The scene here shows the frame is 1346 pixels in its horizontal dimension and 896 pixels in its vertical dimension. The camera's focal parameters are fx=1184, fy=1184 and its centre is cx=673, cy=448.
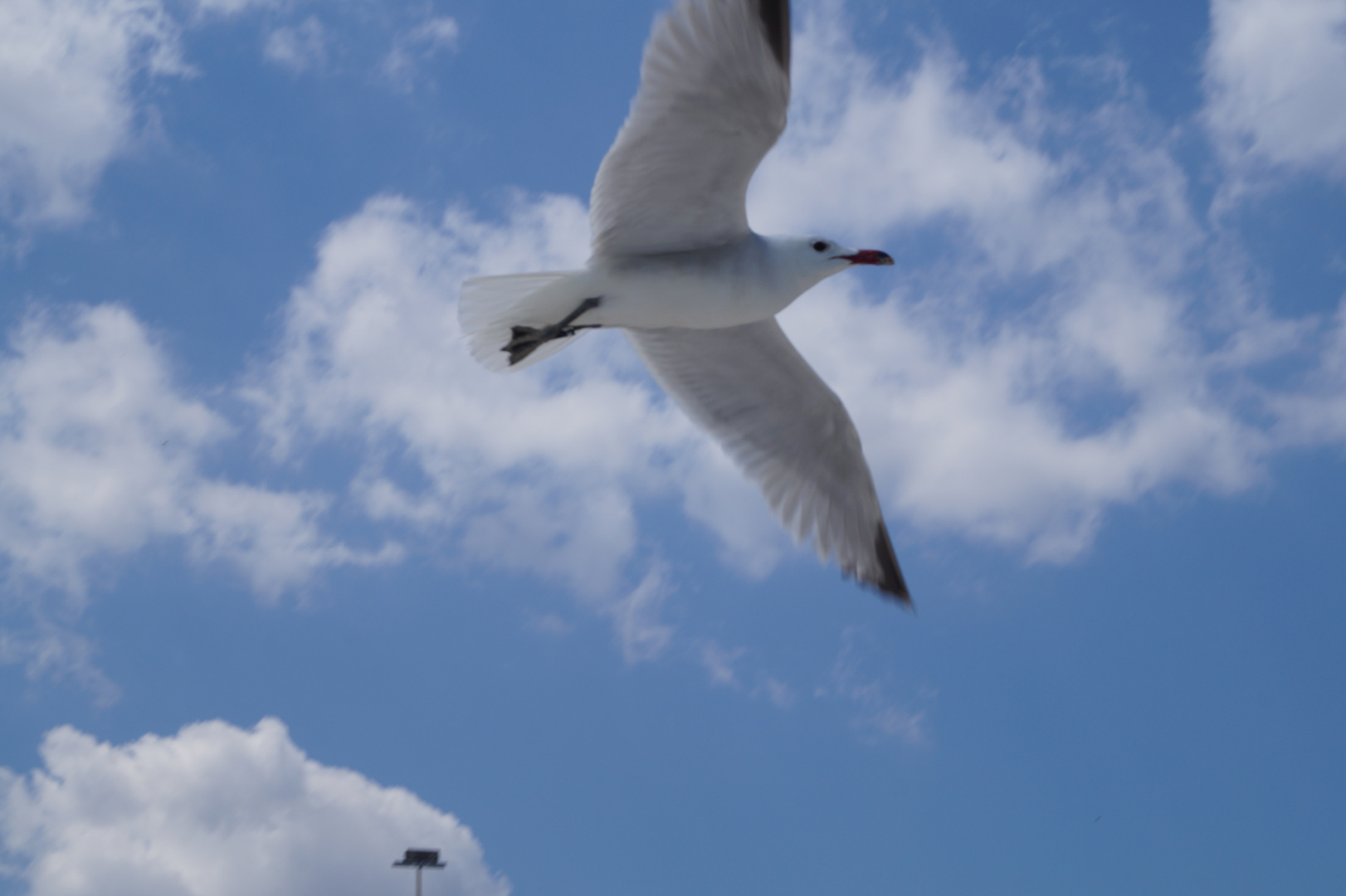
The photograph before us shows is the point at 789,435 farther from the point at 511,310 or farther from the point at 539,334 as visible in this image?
the point at 511,310

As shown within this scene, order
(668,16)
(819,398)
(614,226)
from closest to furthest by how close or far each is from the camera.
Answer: (668,16), (614,226), (819,398)

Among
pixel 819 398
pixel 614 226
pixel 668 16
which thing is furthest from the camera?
pixel 819 398

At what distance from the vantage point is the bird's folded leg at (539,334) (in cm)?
503

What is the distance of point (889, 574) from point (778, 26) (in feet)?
9.42

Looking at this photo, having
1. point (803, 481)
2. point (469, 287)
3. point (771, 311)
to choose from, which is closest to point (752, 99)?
point (771, 311)

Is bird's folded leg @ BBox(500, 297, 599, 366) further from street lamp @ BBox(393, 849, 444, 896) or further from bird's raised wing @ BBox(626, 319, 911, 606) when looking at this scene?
street lamp @ BBox(393, 849, 444, 896)

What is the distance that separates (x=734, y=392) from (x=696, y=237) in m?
1.22

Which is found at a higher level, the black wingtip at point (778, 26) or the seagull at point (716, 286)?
the black wingtip at point (778, 26)

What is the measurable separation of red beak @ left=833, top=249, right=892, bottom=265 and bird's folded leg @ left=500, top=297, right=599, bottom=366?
3.80ft

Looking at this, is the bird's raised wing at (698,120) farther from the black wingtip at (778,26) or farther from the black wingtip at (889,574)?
the black wingtip at (889,574)

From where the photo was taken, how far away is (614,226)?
4875mm

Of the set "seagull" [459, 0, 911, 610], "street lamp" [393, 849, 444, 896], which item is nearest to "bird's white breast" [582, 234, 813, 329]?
"seagull" [459, 0, 911, 610]

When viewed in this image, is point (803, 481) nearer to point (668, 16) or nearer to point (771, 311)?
point (771, 311)

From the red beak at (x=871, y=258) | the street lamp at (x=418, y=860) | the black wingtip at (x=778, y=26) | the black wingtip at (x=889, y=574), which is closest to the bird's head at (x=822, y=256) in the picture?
the red beak at (x=871, y=258)
